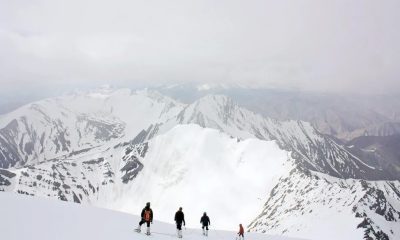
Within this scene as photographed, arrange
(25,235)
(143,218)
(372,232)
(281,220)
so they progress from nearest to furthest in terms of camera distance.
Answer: (25,235) → (143,218) → (372,232) → (281,220)

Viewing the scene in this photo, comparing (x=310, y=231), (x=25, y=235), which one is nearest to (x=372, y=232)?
(x=310, y=231)

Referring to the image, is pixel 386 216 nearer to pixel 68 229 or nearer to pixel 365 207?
pixel 365 207

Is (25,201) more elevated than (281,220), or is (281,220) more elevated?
(281,220)

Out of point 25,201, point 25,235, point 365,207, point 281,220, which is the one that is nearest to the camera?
point 25,235

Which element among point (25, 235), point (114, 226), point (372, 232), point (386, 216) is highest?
point (386, 216)

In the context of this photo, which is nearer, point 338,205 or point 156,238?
point 156,238

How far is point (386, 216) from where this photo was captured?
190000mm

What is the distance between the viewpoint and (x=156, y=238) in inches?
1328

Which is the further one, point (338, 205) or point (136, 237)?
point (338, 205)

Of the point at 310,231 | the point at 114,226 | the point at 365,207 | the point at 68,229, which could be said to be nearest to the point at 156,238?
the point at 114,226

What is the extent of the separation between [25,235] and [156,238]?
35.9ft

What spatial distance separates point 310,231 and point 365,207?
110 ft

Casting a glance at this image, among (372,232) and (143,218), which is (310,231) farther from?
(143,218)

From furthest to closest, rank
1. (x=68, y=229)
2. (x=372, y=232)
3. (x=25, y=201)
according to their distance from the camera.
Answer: (x=372, y=232) < (x=25, y=201) < (x=68, y=229)
